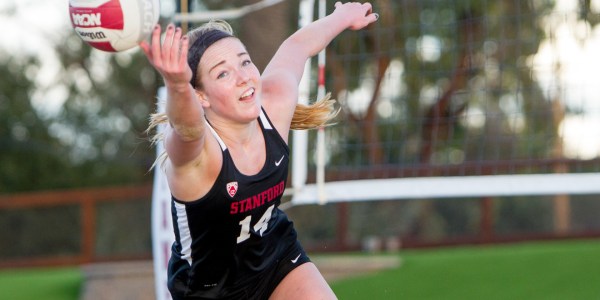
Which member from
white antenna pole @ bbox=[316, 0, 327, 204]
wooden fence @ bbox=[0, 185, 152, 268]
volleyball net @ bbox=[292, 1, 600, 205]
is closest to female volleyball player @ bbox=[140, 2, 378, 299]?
white antenna pole @ bbox=[316, 0, 327, 204]

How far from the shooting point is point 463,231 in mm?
15227

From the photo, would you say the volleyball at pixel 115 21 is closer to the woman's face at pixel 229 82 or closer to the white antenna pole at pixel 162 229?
the woman's face at pixel 229 82

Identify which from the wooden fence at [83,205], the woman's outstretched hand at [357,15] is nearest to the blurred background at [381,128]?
the wooden fence at [83,205]

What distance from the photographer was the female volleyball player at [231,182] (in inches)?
162

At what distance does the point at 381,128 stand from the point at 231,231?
42.1ft

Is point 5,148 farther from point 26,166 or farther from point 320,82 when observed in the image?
point 320,82

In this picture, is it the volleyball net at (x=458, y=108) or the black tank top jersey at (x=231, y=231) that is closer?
the black tank top jersey at (x=231, y=231)

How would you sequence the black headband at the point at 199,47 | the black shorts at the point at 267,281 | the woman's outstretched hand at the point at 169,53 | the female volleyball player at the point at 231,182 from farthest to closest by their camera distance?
the black shorts at the point at 267,281 → the black headband at the point at 199,47 → the female volleyball player at the point at 231,182 → the woman's outstretched hand at the point at 169,53

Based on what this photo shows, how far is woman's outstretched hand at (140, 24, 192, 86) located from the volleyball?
53 cm

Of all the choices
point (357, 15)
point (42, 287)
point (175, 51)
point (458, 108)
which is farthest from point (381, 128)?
point (175, 51)

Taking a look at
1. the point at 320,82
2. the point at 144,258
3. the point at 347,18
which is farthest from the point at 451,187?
the point at 144,258

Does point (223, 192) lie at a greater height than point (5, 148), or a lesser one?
greater

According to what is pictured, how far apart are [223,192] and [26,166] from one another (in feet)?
61.0

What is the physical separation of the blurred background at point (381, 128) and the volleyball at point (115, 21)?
337 centimetres
